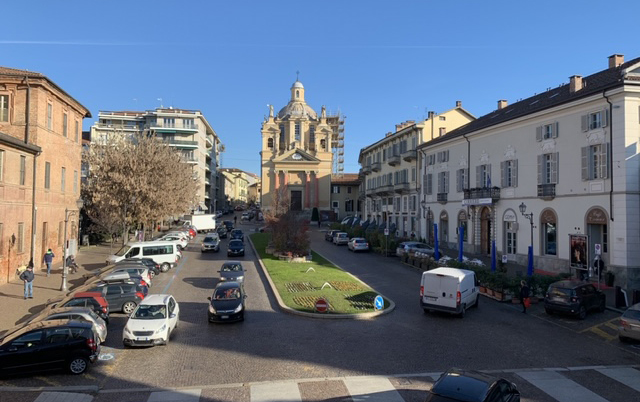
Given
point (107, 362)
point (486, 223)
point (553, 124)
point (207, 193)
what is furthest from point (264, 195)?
point (107, 362)

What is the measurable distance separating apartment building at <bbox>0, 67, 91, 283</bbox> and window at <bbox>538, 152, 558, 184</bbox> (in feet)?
104

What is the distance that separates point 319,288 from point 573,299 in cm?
1151

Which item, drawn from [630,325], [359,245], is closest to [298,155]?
[359,245]

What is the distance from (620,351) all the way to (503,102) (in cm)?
3497

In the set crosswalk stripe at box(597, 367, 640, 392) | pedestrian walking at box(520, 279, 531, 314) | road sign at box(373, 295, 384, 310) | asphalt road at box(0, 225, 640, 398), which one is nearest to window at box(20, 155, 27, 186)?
asphalt road at box(0, 225, 640, 398)

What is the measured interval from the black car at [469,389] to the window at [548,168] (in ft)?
82.9

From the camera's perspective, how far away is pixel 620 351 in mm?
14453

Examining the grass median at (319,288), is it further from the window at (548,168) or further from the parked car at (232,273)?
the window at (548,168)

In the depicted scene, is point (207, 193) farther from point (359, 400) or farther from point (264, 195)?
point (359, 400)

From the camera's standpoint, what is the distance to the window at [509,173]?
34.1m

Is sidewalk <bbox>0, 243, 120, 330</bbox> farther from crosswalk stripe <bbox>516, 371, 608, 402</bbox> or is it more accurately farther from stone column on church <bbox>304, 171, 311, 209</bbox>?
stone column on church <bbox>304, 171, 311, 209</bbox>

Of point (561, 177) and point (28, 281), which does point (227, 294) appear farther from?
point (561, 177)

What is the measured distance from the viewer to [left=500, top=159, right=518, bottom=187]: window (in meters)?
34.1

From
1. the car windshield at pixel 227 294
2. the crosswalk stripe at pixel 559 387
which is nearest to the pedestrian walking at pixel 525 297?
the crosswalk stripe at pixel 559 387
